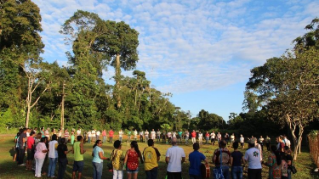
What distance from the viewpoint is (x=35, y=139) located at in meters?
10.6

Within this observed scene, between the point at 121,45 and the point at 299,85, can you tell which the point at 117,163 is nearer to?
the point at 299,85

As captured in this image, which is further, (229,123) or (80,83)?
(229,123)

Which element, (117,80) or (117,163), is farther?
(117,80)

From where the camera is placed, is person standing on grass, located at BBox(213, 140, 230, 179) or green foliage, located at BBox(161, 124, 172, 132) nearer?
person standing on grass, located at BBox(213, 140, 230, 179)

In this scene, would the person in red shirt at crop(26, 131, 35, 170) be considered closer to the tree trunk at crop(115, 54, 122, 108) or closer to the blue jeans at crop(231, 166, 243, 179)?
the blue jeans at crop(231, 166, 243, 179)

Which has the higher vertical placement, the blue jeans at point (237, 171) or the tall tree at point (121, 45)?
the tall tree at point (121, 45)

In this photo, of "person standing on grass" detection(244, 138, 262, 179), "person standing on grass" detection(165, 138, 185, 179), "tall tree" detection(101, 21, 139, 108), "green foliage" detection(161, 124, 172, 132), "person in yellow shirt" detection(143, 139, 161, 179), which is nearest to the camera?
"person standing on grass" detection(165, 138, 185, 179)

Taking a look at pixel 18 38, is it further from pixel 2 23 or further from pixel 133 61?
pixel 133 61

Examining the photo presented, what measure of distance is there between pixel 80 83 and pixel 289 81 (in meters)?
30.4

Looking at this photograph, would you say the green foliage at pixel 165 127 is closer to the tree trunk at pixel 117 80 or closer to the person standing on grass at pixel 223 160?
the tree trunk at pixel 117 80

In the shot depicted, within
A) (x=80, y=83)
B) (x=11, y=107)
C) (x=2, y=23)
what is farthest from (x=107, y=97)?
(x=2, y=23)

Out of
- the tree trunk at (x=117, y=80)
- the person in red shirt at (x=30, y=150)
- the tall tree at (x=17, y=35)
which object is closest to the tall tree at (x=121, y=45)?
the tree trunk at (x=117, y=80)

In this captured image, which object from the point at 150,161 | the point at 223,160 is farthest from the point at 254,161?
the point at 150,161

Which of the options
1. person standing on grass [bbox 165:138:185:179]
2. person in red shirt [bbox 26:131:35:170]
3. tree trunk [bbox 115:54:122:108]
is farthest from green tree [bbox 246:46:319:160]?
tree trunk [bbox 115:54:122:108]
